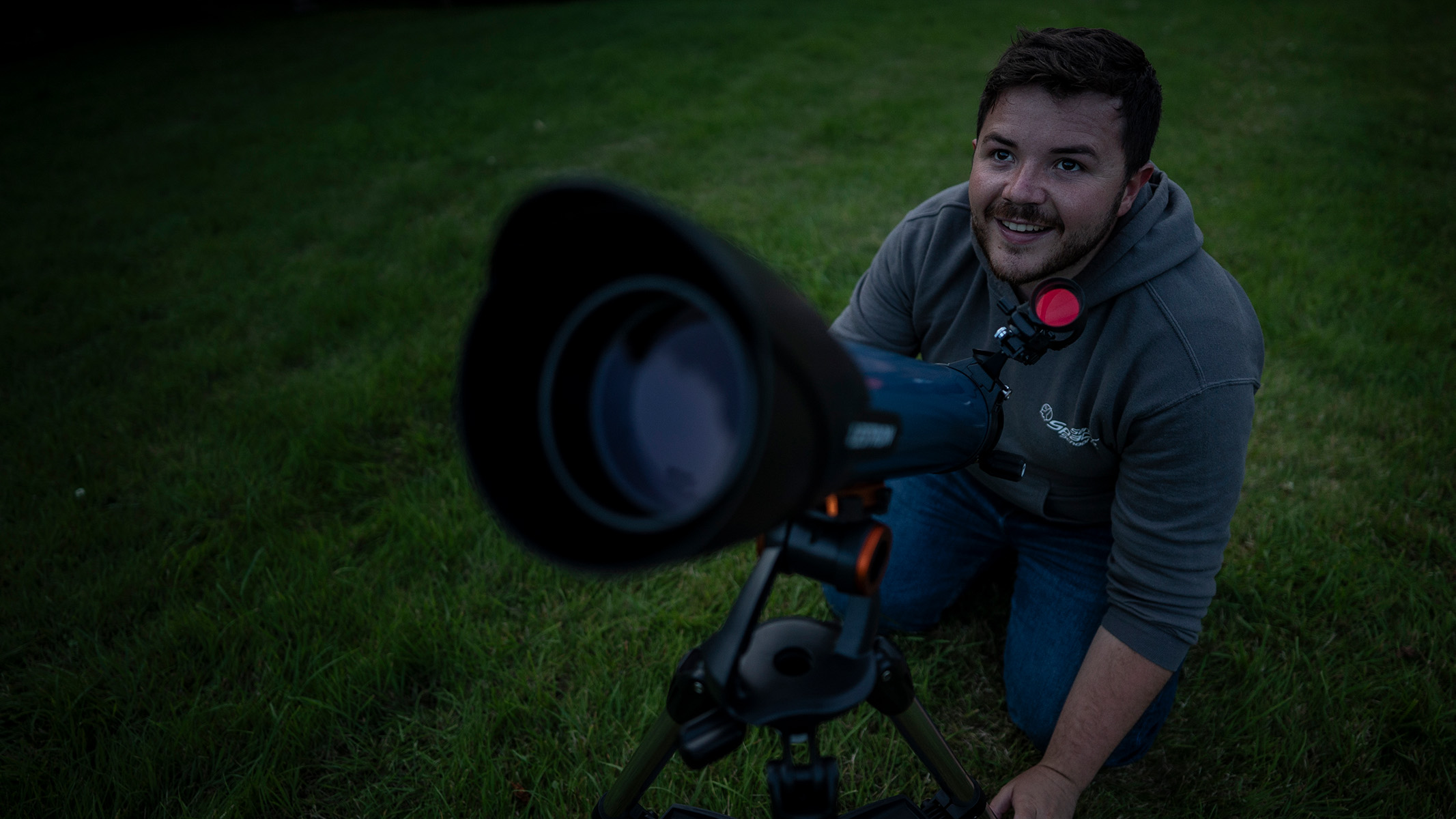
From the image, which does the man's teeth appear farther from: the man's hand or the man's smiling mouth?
the man's hand

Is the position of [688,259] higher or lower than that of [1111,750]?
higher

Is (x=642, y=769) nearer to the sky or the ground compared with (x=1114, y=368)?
nearer to the ground

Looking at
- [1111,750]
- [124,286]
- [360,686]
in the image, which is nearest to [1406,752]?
[1111,750]

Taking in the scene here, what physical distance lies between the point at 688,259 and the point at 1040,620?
1.81 m

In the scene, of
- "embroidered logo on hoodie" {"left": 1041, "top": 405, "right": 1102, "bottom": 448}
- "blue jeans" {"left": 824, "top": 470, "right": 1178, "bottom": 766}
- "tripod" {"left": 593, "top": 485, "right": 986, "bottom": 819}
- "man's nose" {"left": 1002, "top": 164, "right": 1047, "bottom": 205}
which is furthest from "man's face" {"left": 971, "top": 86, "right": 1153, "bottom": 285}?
"tripod" {"left": 593, "top": 485, "right": 986, "bottom": 819}

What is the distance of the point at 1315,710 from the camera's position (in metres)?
2.11

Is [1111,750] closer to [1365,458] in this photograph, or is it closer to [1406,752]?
[1406,752]

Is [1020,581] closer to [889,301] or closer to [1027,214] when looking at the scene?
[889,301]

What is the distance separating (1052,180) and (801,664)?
1.25 metres

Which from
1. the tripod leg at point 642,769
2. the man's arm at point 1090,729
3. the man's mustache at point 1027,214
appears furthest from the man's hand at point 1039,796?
the man's mustache at point 1027,214

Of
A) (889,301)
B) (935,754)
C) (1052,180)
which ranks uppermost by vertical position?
(1052,180)

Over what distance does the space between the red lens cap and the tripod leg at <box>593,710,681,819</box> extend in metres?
0.98

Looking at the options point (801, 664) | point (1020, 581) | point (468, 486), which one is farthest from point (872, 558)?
point (468, 486)

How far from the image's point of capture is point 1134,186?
1.86 metres
